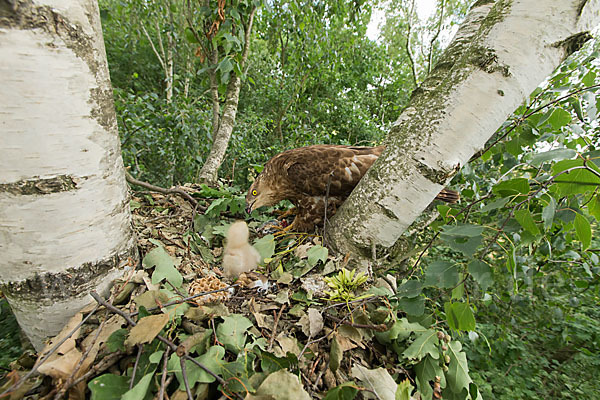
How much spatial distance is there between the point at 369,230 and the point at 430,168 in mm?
325

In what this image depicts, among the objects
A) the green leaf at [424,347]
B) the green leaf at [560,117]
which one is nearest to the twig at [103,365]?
the green leaf at [424,347]

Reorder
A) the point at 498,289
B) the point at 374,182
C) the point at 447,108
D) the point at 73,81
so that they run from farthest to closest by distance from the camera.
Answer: the point at 498,289
the point at 374,182
the point at 447,108
the point at 73,81

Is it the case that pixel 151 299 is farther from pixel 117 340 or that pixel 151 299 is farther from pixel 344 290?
pixel 344 290

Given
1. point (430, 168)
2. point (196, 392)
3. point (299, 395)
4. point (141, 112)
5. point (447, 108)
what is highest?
point (447, 108)

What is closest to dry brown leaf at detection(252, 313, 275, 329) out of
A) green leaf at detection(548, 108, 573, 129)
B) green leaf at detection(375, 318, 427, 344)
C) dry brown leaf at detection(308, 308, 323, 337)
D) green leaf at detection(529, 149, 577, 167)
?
dry brown leaf at detection(308, 308, 323, 337)

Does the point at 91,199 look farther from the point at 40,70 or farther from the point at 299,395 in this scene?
the point at 299,395

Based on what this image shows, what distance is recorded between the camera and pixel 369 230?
1040mm

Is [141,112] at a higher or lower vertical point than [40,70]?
lower

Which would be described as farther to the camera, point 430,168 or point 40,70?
point 430,168

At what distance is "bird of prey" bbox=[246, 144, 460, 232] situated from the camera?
1.56 m

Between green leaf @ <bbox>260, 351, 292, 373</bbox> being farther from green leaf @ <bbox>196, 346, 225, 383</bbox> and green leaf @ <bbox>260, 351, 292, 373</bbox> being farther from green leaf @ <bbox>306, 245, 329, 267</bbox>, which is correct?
green leaf @ <bbox>306, 245, 329, 267</bbox>

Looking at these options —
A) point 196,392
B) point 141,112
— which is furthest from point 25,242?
point 141,112

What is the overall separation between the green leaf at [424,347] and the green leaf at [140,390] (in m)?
0.65

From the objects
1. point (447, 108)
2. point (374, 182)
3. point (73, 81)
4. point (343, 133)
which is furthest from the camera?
point (343, 133)
